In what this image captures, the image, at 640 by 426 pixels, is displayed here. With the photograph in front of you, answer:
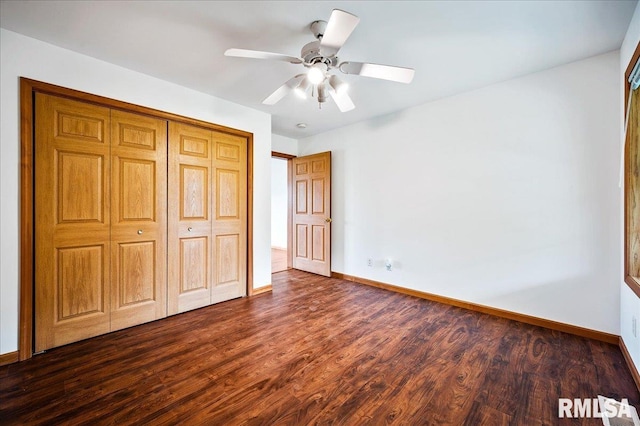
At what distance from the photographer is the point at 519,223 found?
2.70 m

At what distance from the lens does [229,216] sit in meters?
3.30

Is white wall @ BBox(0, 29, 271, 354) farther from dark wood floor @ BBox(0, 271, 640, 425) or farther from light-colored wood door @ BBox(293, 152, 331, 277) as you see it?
light-colored wood door @ BBox(293, 152, 331, 277)

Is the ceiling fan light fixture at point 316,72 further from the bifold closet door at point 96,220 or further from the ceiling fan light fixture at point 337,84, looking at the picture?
the bifold closet door at point 96,220

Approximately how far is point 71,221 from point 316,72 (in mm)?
2383

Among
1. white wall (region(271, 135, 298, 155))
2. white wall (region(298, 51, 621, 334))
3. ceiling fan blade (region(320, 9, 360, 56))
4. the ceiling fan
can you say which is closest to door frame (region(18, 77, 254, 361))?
the ceiling fan

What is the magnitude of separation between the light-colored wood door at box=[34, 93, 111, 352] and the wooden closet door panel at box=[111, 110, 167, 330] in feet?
0.25

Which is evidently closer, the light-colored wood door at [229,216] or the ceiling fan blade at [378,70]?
the ceiling fan blade at [378,70]

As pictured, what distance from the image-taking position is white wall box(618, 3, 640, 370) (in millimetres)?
1755

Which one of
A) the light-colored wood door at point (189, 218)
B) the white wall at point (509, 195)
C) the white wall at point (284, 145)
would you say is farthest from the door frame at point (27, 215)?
the white wall at point (509, 195)

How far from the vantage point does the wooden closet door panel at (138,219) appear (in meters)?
2.45

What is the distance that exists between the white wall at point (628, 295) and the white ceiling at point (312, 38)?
9 cm

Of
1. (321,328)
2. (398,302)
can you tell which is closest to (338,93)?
(321,328)

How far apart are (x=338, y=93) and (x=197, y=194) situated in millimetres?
1938

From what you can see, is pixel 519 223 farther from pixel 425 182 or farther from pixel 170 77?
pixel 170 77
